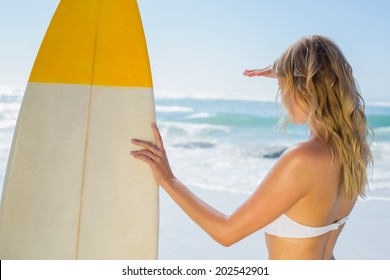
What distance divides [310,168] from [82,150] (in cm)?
80

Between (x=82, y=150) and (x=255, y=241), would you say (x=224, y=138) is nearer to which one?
(x=255, y=241)

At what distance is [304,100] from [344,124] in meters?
0.12

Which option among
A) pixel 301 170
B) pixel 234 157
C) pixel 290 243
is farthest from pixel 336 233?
pixel 234 157

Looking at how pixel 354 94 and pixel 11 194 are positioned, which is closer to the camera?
pixel 354 94

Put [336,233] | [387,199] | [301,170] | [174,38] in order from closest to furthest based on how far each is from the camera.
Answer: [301,170], [336,233], [387,199], [174,38]

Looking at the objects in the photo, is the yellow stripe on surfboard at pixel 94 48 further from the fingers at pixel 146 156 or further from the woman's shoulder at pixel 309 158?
the woman's shoulder at pixel 309 158

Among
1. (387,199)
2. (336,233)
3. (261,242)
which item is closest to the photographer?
(336,233)

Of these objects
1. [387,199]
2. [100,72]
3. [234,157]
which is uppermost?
[100,72]

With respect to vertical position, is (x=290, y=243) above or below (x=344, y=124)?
below

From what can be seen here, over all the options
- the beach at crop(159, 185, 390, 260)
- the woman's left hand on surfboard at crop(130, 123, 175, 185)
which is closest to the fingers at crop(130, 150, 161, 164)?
the woman's left hand on surfboard at crop(130, 123, 175, 185)

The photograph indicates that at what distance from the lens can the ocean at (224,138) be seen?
815 centimetres

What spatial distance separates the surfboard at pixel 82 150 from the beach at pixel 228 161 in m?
1.23

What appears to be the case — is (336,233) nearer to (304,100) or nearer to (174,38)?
(304,100)

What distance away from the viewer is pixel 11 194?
5.40 ft
